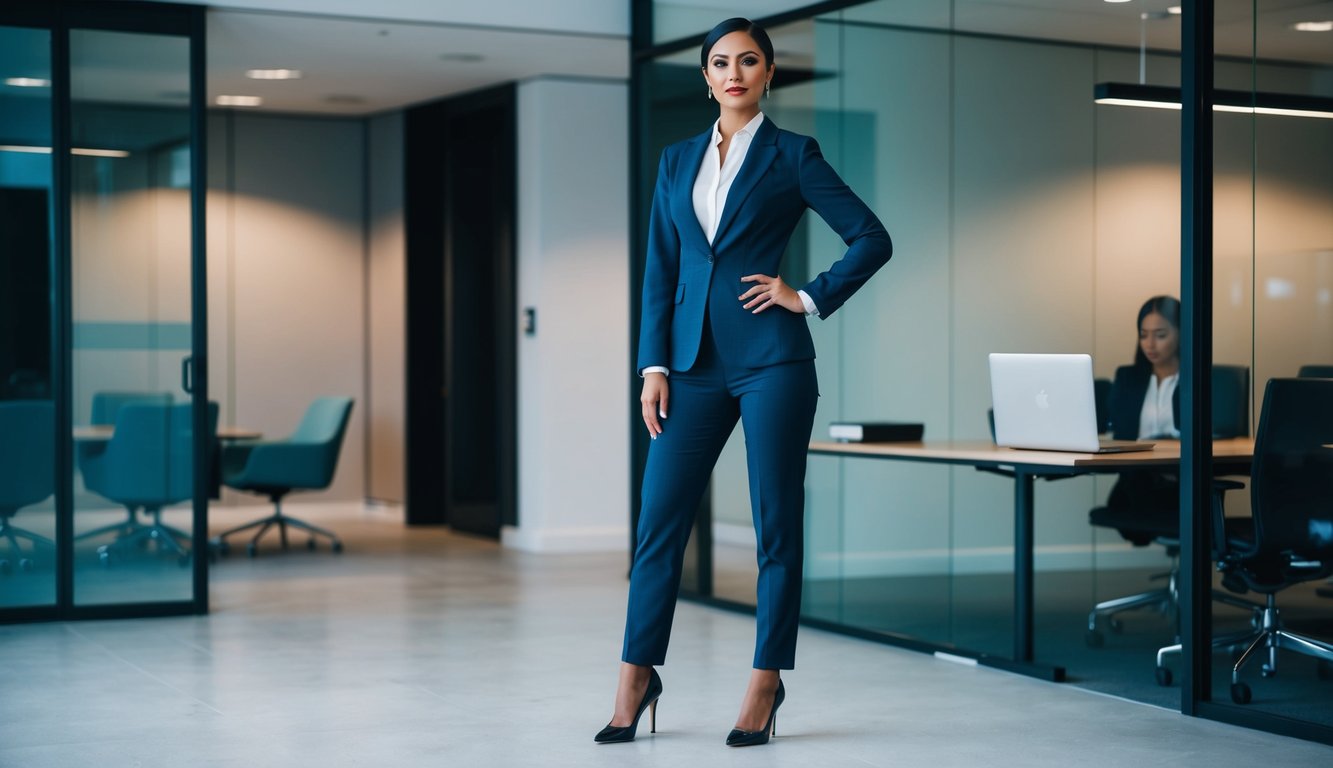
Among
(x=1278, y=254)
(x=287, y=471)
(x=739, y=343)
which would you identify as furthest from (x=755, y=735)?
(x=287, y=471)

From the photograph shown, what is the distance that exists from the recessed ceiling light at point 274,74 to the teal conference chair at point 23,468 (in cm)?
308

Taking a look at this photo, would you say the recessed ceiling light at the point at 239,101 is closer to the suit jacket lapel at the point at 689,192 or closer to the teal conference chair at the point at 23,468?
the teal conference chair at the point at 23,468

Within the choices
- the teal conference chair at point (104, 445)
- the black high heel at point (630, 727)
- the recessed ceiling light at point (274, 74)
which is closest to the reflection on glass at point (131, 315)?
the teal conference chair at point (104, 445)

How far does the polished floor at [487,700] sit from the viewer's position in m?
3.92

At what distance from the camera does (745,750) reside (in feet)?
12.9

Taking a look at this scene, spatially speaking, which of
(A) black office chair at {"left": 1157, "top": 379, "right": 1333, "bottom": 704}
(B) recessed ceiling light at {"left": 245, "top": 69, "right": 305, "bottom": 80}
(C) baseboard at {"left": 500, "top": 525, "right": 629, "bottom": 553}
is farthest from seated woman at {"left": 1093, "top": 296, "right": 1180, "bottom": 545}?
(B) recessed ceiling light at {"left": 245, "top": 69, "right": 305, "bottom": 80}

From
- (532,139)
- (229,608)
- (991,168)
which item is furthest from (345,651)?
(532,139)

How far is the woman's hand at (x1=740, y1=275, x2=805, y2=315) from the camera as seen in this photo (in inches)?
148

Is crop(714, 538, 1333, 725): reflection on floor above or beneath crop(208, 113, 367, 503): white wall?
beneath

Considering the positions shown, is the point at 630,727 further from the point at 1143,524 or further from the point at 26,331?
the point at 26,331

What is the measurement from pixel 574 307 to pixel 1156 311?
13.8 feet

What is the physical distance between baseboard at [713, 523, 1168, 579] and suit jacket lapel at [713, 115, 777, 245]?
96.1 inches

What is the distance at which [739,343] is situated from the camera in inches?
150

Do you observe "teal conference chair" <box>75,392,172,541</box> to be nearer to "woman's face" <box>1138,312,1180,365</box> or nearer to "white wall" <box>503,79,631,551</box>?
"white wall" <box>503,79,631,551</box>
